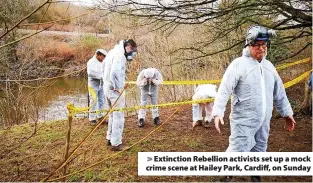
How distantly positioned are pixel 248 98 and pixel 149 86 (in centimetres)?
353

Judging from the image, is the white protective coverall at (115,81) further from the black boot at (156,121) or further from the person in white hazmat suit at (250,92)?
the person in white hazmat suit at (250,92)

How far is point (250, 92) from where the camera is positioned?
3807 millimetres

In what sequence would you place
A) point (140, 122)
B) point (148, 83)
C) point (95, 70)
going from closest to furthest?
point (148, 83)
point (140, 122)
point (95, 70)

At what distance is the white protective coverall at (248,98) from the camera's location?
12.5ft

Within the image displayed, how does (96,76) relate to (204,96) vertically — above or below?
above

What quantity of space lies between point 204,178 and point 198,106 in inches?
89.9

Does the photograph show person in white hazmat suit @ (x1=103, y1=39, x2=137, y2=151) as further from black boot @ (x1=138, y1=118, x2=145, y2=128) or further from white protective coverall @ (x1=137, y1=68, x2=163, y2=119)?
black boot @ (x1=138, y1=118, x2=145, y2=128)

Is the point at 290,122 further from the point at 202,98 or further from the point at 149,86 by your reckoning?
the point at 149,86

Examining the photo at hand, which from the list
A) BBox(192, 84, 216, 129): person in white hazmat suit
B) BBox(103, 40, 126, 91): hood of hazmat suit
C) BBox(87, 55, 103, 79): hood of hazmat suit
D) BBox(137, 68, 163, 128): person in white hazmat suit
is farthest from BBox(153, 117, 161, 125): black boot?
BBox(103, 40, 126, 91): hood of hazmat suit

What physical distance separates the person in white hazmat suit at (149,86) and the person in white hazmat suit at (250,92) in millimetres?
3167

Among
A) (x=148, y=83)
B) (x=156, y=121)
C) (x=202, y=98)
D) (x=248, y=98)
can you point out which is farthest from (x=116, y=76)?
(x=248, y=98)

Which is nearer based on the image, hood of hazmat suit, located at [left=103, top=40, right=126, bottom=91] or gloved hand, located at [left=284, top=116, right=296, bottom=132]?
gloved hand, located at [left=284, top=116, right=296, bottom=132]

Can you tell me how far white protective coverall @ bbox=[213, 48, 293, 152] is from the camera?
3803 mm

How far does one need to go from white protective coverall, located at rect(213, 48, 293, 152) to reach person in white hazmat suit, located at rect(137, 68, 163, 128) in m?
3.17
